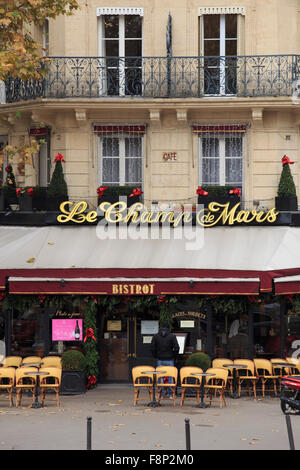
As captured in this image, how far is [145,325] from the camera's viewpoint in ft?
81.4

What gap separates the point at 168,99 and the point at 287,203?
4058 mm

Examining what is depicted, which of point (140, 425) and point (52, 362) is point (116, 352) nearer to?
point (52, 362)

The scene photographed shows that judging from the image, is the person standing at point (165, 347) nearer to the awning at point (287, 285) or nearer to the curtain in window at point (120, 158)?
the awning at point (287, 285)

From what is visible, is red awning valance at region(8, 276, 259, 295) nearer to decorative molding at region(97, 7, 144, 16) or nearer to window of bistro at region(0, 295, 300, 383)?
window of bistro at region(0, 295, 300, 383)

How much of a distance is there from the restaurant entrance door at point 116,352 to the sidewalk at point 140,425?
68.4 inches

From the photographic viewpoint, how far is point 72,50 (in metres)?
25.7

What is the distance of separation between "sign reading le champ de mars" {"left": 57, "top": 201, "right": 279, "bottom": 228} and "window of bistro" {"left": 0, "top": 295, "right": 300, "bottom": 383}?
2090 millimetres

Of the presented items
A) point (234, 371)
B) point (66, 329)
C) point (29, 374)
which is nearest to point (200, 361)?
point (234, 371)

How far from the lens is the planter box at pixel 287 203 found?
82.2 feet

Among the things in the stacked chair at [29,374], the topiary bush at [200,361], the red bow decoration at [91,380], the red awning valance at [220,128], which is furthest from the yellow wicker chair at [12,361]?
the red awning valance at [220,128]

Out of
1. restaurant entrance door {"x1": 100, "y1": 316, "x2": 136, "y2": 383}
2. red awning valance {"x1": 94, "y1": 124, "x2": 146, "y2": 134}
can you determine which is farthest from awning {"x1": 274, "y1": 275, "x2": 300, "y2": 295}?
red awning valance {"x1": 94, "y1": 124, "x2": 146, "y2": 134}

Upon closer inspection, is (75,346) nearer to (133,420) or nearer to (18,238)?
(18,238)

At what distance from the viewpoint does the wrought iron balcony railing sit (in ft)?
82.5
